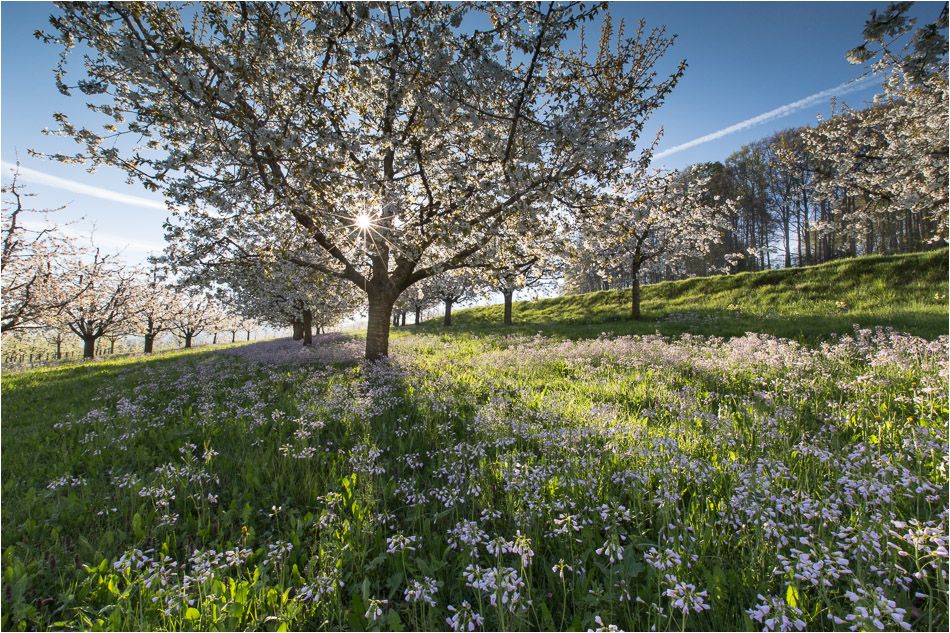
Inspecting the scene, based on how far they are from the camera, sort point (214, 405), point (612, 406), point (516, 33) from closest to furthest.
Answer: point (612, 406), point (516, 33), point (214, 405)

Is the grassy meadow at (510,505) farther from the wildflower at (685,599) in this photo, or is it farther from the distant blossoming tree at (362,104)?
the distant blossoming tree at (362,104)

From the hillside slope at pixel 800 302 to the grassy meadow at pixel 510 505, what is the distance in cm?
905

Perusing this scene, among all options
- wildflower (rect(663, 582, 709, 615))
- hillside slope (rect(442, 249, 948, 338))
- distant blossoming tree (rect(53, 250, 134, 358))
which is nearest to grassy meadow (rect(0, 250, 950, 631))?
wildflower (rect(663, 582, 709, 615))

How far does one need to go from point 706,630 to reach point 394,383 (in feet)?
28.0

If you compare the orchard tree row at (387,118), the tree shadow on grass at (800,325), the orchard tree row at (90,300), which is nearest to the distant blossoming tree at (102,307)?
the orchard tree row at (90,300)

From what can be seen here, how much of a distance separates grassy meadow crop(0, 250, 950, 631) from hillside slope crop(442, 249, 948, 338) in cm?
905

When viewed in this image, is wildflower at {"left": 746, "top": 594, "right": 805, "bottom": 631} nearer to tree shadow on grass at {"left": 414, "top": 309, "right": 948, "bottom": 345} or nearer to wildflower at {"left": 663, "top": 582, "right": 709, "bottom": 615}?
wildflower at {"left": 663, "top": 582, "right": 709, "bottom": 615}

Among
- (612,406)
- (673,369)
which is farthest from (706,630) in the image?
(673,369)

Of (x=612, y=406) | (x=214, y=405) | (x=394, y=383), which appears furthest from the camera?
(x=394, y=383)

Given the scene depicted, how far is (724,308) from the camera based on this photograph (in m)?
25.5

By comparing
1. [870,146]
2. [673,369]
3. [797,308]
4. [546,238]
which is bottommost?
[673,369]

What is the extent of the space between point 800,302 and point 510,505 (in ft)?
94.0

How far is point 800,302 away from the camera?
23484mm

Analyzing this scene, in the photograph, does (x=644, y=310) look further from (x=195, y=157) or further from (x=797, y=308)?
(x=195, y=157)
